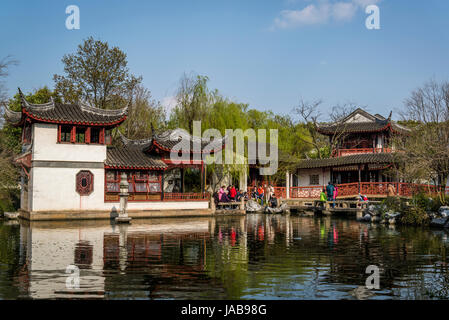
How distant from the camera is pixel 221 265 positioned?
28.2 feet

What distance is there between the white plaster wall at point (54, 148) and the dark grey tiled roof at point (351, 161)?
15340 mm

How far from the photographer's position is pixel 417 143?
19328 mm

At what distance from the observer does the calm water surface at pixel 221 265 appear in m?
6.33

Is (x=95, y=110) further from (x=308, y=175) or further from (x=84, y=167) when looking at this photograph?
(x=308, y=175)

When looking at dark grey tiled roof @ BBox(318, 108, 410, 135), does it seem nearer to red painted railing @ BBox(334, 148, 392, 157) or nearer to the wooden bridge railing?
red painted railing @ BBox(334, 148, 392, 157)

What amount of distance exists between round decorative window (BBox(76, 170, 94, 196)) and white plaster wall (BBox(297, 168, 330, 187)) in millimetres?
16529

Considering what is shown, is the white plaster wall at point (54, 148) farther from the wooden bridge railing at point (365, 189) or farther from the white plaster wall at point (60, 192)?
the wooden bridge railing at point (365, 189)

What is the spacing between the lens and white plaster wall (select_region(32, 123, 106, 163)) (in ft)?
65.2

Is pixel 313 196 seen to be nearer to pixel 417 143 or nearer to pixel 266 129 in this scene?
pixel 266 129

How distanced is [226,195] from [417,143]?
1057cm

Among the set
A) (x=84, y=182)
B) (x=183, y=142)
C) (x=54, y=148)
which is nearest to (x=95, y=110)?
(x=54, y=148)

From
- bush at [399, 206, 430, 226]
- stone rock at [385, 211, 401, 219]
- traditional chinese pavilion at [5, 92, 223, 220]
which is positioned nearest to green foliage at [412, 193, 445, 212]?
bush at [399, 206, 430, 226]

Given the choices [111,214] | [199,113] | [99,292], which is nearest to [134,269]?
[99,292]

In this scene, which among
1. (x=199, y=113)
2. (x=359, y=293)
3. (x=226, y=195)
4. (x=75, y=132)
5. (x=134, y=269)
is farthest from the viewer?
(x=199, y=113)
